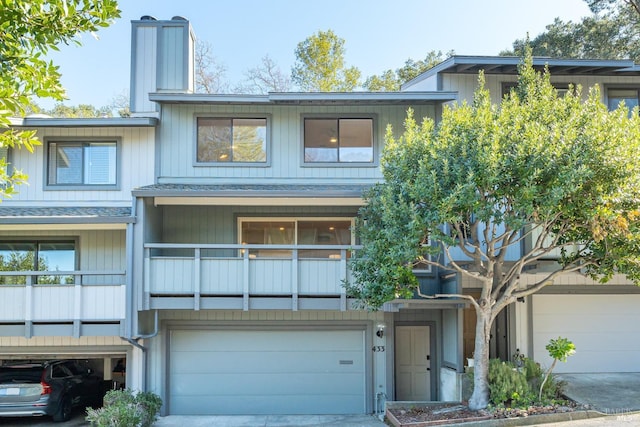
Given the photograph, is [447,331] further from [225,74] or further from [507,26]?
[225,74]

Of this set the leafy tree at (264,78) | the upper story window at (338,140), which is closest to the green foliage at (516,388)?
the upper story window at (338,140)

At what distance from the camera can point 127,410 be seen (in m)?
10.3

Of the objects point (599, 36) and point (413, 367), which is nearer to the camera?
point (413, 367)

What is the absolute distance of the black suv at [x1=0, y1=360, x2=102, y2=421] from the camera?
11.8 meters

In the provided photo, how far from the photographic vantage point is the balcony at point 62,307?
1130cm

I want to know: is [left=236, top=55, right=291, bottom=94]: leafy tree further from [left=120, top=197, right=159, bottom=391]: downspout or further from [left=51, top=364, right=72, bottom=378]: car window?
[left=51, top=364, right=72, bottom=378]: car window

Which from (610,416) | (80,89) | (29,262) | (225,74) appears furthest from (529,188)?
(80,89)

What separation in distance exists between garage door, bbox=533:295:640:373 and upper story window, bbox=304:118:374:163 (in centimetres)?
535

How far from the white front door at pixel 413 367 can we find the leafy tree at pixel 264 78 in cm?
1612

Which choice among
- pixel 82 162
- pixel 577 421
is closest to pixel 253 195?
pixel 82 162

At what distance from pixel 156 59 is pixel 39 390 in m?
8.09

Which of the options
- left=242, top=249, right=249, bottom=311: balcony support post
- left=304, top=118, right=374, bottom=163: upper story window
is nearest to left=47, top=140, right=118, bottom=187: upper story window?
left=242, top=249, right=249, bottom=311: balcony support post

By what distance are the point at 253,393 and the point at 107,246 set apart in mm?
4815

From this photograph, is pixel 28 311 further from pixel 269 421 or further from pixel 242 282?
pixel 269 421
